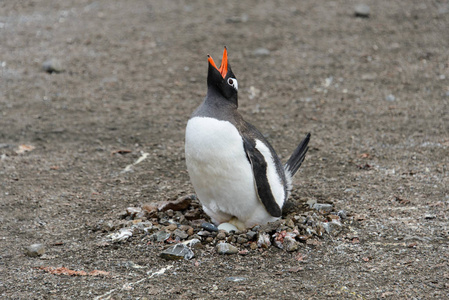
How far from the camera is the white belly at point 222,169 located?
3.83 metres

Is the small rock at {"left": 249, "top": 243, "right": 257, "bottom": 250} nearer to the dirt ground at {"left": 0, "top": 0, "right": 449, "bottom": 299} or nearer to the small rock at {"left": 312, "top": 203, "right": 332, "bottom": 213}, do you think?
the dirt ground at {"left": 0, "top": 0, "right": 449, "bottom": 299}

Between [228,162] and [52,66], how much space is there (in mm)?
5045

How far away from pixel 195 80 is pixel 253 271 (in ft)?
15.0

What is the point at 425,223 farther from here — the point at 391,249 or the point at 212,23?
the point at 212,23

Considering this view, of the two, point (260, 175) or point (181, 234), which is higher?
point (260, 175)

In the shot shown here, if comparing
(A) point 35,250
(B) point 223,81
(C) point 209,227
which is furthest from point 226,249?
(A) point 35,250

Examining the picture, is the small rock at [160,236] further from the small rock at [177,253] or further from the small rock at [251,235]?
the small rock at [251,235]

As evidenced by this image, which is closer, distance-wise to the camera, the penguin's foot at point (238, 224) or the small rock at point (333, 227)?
the small rock at point (333, 227)

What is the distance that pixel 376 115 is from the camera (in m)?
6.92

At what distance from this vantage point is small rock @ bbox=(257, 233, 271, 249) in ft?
13.0

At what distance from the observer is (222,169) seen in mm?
3891

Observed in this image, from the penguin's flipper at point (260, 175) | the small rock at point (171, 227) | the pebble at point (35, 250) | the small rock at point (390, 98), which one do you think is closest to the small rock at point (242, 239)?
the penguin's flipper at point (260, 175)

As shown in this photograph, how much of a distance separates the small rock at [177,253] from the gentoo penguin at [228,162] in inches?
16.2

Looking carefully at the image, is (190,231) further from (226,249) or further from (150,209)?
(150,209)
